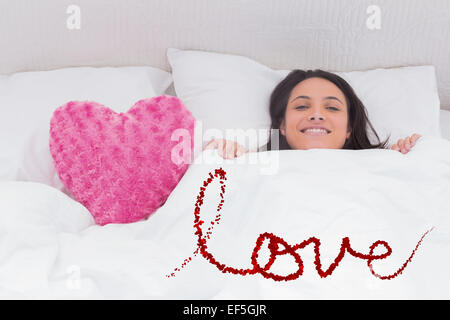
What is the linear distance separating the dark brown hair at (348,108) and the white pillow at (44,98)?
1.14 ft

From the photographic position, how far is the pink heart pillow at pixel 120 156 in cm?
102

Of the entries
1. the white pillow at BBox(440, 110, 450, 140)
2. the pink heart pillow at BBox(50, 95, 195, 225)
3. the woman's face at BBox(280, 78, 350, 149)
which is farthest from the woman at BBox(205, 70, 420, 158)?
the white pillow at BBox(440, 110, 450, 140)

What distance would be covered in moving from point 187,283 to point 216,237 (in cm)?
12

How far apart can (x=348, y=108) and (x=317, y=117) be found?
0.15 m

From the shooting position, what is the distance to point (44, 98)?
→ 120cm

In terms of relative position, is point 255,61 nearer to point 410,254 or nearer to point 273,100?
point 273,100

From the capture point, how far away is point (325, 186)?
34.5 inches

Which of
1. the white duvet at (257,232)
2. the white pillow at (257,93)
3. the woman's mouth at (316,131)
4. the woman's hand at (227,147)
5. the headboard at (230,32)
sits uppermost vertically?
the headboard at (230,32)

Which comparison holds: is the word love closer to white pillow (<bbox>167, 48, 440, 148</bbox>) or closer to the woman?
the woman

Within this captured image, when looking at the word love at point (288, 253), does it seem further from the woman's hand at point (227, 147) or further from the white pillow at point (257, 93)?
the white pillow at point (257, 93)

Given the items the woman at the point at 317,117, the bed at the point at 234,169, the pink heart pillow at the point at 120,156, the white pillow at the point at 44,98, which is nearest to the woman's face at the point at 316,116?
the woman at the point at 317,117

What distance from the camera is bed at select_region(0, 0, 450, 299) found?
73cm

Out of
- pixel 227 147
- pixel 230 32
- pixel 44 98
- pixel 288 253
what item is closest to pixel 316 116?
pixel 227 147
